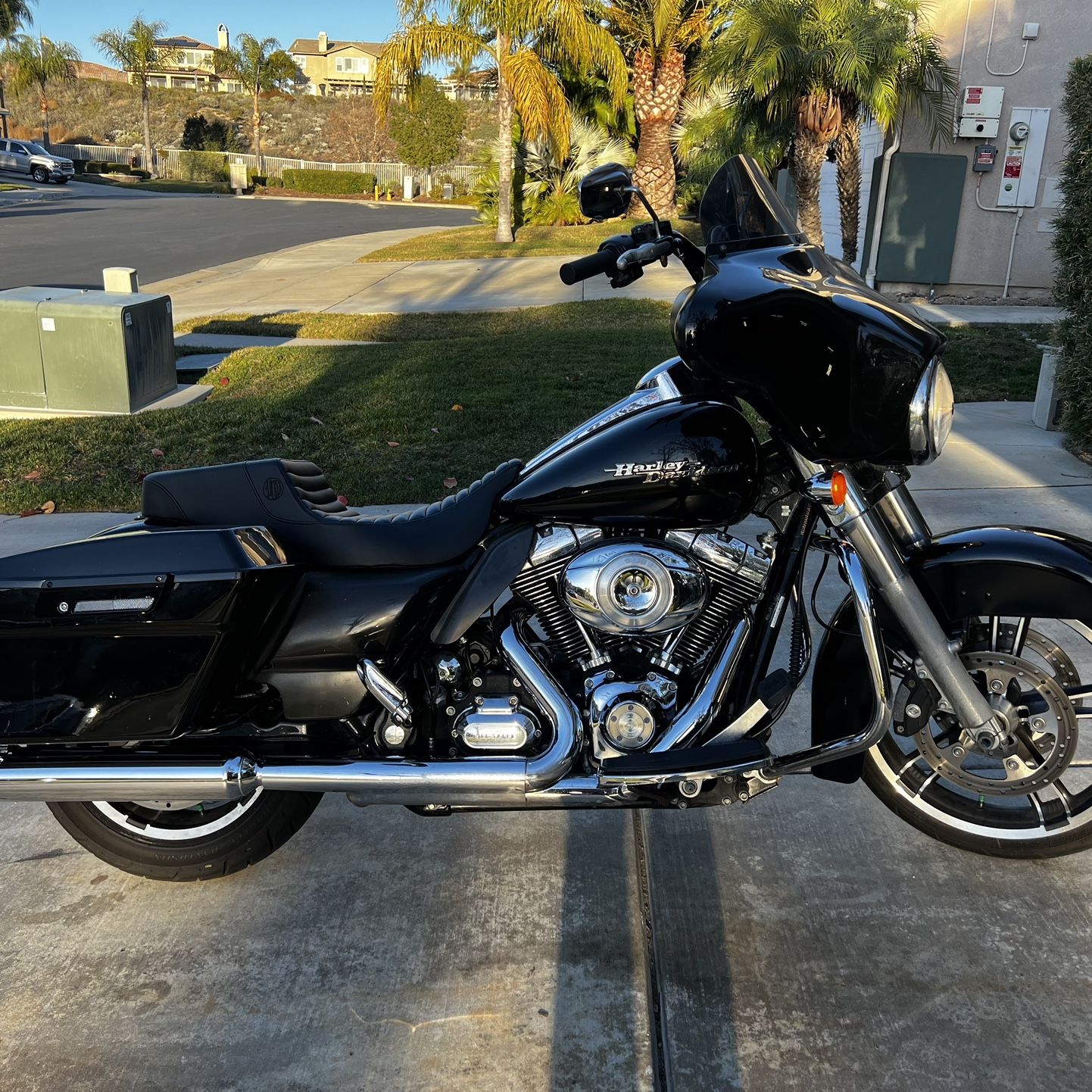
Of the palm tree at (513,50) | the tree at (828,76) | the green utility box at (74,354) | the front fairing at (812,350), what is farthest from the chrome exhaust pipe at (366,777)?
the palm tree at (513,50)

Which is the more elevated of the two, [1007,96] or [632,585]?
[1007,96]

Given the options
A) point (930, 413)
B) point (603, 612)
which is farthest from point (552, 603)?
point (930, 413)

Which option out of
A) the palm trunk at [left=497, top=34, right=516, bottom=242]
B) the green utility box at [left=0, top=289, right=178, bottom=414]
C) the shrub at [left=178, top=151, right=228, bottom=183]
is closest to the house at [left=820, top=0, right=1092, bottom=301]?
the palm trunk at [left=497, top=34, right=516, bottom=242]

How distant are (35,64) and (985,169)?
65.2 m

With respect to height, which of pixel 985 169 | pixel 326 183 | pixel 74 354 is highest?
pixel 985 169

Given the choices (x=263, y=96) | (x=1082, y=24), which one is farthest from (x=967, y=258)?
(x=263, y=96)

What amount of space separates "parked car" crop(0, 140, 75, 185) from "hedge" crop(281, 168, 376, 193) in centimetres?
936

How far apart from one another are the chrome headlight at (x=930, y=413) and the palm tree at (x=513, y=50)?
18.2 metres

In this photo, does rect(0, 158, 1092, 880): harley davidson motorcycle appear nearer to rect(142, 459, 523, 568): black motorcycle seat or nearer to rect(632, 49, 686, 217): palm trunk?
rect(142, 459, 523, 568): black motorcycle seat

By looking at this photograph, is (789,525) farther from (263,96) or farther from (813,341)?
(263,96)

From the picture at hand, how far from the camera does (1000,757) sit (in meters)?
2.54

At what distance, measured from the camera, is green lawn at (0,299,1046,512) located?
6039mm

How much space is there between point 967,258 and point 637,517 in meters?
11.8

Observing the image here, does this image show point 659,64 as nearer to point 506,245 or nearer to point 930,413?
point 506,245
